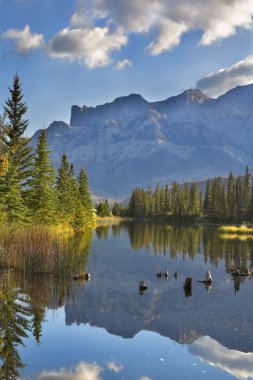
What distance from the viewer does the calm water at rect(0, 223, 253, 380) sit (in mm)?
12771

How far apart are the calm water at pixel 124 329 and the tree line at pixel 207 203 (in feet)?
305

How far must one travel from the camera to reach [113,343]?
611 inches

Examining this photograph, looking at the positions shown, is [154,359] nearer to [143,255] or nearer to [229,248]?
[143,255]

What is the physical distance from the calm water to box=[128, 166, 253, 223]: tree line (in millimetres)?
93039

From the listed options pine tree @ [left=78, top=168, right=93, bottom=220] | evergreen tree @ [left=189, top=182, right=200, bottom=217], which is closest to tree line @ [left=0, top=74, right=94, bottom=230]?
pine tree @ [left=78, top=168, right=93, bottom=220]

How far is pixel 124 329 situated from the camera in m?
17.6

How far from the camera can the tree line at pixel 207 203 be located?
12071 cm

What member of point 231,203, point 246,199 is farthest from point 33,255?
point 231,203

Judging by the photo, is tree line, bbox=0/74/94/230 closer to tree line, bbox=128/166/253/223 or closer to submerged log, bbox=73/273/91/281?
submerged log, bbox=73/273/91/281

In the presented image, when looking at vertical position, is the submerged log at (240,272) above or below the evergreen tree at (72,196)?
below

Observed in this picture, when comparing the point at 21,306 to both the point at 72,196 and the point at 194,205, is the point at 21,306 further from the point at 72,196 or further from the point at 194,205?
the point at 194,205

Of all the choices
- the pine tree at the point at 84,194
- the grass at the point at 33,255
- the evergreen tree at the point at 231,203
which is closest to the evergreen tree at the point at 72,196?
the pine tree at the point at 84,194

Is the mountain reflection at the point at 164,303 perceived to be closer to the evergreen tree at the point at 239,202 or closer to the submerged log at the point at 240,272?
the submerged log at the point at 240,272

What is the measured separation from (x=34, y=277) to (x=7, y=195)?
13292 mm
